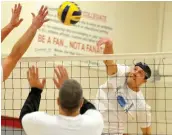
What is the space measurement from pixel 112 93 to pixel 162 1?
2990 mm

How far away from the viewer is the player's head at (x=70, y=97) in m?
1.92

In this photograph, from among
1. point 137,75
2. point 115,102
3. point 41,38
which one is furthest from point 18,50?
point 41,38

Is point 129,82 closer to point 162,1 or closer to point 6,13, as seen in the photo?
point 6,13

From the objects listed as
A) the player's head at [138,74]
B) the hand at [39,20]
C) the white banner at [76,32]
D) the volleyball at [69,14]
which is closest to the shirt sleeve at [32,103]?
the hand at [39,20]

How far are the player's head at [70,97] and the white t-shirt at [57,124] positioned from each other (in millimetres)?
46

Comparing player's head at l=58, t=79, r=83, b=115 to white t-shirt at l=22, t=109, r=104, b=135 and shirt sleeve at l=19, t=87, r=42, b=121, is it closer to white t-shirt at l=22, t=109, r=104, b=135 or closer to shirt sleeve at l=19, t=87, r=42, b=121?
white t-shirt at l=22, t=109, r=104, b=135

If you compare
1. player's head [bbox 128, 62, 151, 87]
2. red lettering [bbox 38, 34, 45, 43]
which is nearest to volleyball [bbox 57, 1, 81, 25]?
player's head [bbox 128, 62, 151, 87]

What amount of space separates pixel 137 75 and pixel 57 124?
1.76 meters

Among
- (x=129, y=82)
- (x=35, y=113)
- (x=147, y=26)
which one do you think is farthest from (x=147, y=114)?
(x=147, y=26)

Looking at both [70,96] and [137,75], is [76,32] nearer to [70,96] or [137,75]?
[137,75]

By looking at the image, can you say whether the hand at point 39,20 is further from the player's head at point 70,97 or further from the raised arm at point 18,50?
the player's head at point 70,97

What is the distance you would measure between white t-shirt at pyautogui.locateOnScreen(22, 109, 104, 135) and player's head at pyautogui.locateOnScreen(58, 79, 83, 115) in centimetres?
5

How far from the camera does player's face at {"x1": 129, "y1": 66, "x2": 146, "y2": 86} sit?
350cm

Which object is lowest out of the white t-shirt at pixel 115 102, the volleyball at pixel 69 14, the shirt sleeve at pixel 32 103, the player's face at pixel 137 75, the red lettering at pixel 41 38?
the white t-shirt at pixel 115 102
